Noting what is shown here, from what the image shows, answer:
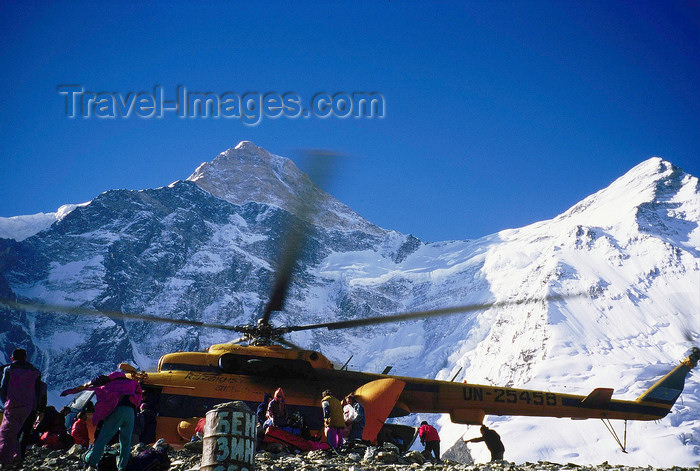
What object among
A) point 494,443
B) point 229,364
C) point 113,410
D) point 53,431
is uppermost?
point 229,364

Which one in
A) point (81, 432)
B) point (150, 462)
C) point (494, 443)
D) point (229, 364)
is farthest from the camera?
point (494, 443)

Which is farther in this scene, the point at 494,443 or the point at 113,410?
the point at 494,443

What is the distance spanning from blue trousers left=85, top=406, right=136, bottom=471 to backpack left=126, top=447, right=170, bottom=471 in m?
0.67

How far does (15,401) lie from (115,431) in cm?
222

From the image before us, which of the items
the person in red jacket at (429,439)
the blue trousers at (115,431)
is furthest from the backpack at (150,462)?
the person in red jacket at (429,439)

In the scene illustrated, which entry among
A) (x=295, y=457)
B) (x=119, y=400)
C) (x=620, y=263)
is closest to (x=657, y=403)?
(x=295, y=457)

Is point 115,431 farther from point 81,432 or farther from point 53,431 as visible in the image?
point 81,432

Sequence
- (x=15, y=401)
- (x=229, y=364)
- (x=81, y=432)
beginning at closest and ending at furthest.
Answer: (x=15, y=401) → (x=81, y=432) → (x=229, y=364)

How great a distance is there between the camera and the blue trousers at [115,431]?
857cm

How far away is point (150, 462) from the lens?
773cm

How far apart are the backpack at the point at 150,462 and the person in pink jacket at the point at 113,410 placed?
2.41 ft

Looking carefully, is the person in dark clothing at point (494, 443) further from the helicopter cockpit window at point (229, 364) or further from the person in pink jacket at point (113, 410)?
the person in pink jacket at point (113, 410)

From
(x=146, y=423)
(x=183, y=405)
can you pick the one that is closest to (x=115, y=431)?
(x=146, y=423)

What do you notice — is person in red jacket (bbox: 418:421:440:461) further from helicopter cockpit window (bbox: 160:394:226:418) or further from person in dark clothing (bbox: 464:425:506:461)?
helicopter cockpit window (bbox: 160:394:226:418)
